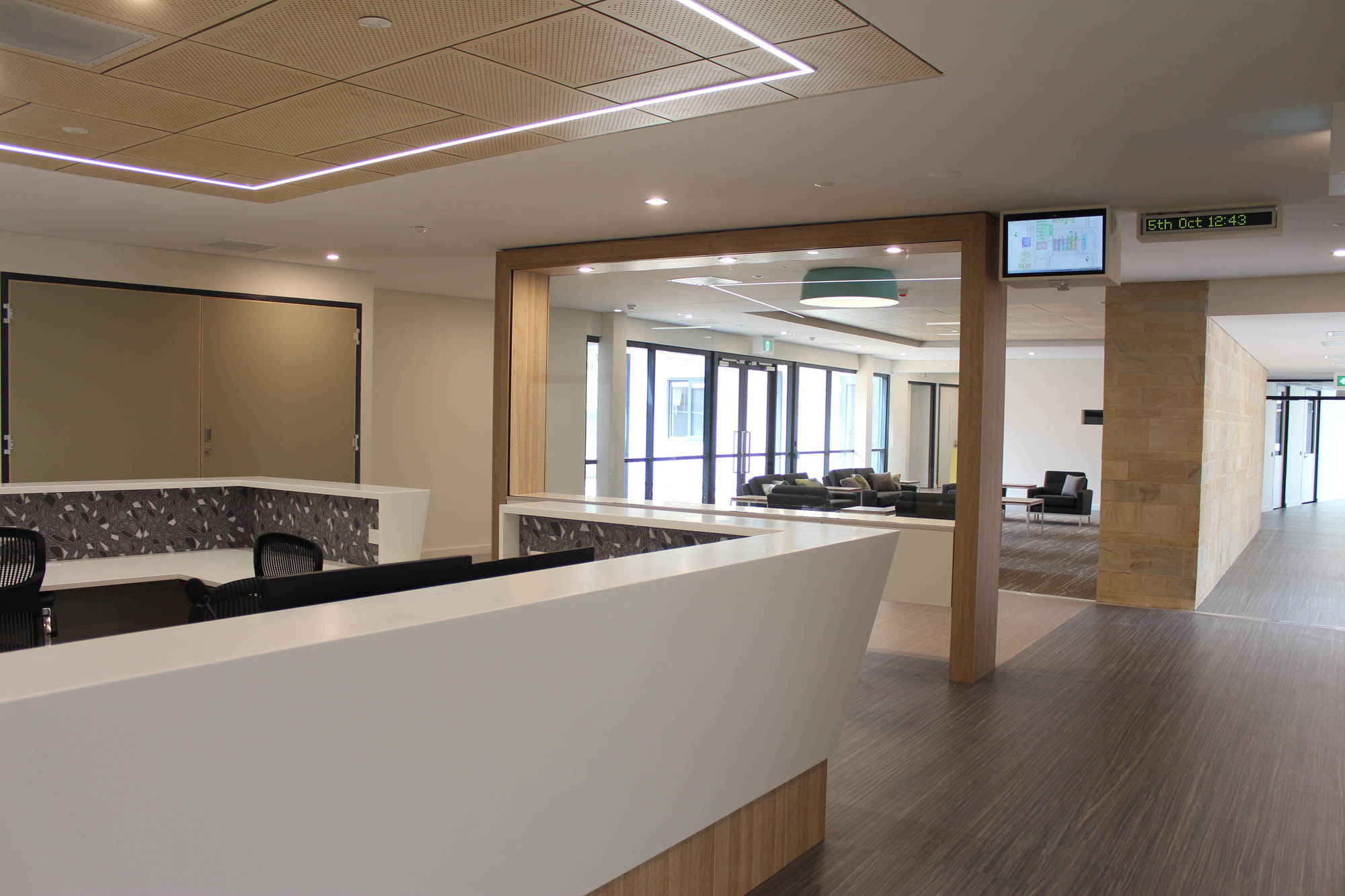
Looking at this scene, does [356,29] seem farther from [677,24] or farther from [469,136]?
[469,136]

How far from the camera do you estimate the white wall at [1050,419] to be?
18.7 metres

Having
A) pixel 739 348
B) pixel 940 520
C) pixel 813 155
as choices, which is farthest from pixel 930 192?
pixel 739 348

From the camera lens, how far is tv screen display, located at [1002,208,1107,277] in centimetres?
530

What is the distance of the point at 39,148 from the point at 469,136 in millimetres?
2104

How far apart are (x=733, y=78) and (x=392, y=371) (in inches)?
289

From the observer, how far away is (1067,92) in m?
3.56

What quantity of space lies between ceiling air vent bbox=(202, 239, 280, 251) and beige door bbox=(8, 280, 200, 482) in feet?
1.77

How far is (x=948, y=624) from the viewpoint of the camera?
7.45 meters

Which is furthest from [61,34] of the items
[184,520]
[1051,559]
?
[1051,559]

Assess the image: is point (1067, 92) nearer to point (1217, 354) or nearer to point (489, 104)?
point (489, 104)

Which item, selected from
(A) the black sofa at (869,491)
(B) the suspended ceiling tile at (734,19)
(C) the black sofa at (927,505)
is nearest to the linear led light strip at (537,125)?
(B) the suspended ceiling tile at (734,19)

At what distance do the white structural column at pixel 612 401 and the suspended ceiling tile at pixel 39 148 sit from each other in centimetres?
555

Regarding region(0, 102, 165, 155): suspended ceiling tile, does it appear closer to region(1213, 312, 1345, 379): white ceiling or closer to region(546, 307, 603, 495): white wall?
region(546, 307, 603, 495): white wall

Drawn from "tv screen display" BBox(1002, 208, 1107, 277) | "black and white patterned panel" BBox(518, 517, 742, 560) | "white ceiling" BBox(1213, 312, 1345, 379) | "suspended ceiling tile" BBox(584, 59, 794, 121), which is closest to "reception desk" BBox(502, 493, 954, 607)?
"black and white patterned panel" BBox(518, 517, 742, 560)
